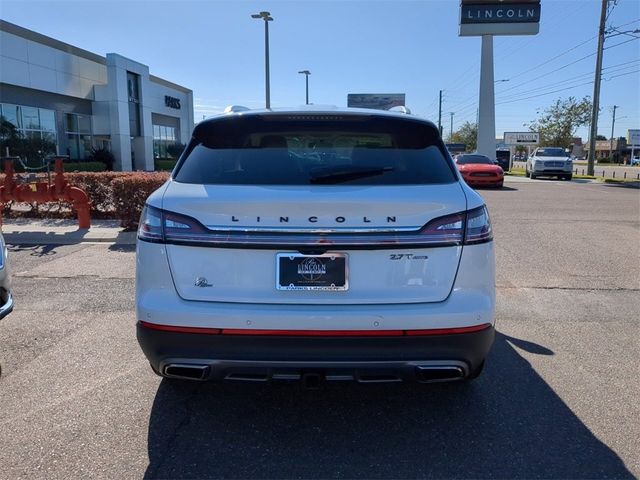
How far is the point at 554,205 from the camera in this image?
15.5m

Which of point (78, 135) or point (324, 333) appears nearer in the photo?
point (324, 333)

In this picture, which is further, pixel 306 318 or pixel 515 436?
pixel 515 436

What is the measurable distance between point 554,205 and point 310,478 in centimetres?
1457

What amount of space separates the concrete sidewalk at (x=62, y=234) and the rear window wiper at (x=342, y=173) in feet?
21.7

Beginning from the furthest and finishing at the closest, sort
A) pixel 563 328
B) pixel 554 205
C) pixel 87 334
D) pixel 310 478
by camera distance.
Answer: pixel 554 205 < pixel 563 328 < pixel 87 334 < pixel 310 478

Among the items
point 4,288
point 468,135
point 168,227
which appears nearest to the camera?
point 168,227

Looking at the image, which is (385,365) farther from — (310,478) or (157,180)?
(157,180)

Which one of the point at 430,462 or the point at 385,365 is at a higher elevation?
the point at 385,365

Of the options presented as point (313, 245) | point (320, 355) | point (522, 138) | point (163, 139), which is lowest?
point (320, 355)

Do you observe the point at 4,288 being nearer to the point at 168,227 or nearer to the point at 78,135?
the point at 168,227

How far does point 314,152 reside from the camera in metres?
3.36

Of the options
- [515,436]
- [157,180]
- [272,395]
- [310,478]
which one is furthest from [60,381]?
[157,180]

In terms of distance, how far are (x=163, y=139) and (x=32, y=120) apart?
16.7 meters

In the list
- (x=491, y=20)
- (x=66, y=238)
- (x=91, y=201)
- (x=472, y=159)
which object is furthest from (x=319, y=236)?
(x=491, y=20)
